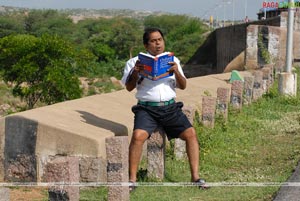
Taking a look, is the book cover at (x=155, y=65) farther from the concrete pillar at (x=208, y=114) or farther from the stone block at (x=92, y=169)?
the concrete pillar at (x=208, y=114)

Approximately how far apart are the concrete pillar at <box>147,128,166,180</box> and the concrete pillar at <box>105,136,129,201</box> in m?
0.97

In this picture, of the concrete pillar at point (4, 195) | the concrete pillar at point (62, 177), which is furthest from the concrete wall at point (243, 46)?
the concrete pillar at point (4, 195)

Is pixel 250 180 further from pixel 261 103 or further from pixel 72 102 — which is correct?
pixel 261 103

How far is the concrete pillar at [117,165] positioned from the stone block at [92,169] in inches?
35.7

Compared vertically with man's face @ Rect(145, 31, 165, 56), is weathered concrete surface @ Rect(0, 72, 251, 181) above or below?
below

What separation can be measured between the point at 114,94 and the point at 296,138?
9.45 feet

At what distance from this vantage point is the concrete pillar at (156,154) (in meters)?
6.01

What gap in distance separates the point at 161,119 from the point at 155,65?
55 cm

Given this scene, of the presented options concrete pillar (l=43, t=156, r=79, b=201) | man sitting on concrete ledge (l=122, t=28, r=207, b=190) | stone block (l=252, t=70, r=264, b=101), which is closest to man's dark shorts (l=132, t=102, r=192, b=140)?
man sitting on concrete ledge (l=122, t=28, r=207, b=190)

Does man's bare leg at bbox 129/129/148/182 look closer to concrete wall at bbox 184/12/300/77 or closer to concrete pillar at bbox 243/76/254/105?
concrete pillar at bbox 243/76/254/105

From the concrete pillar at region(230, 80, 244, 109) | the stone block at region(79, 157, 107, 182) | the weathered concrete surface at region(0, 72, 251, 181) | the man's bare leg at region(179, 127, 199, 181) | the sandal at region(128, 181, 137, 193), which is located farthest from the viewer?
the concrete pillar at region(230, 80, 244, 109)

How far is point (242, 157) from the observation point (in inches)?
297

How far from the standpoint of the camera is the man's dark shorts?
5805mm

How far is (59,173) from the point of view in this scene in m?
4.47
